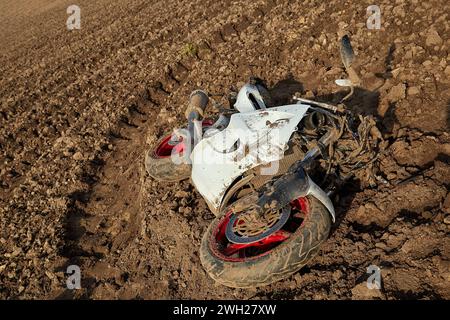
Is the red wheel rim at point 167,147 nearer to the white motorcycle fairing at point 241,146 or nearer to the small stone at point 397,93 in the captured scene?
the white motorcycle fairing at point 241,146

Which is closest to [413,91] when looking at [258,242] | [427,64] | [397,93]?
[397,93]

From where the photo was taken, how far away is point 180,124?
22.4 feet

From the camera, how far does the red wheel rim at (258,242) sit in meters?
4.05

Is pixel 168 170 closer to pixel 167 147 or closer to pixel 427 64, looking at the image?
pixel 167 147

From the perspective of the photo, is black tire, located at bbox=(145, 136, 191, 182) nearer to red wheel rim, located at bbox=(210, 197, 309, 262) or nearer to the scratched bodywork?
the scratched bodywork

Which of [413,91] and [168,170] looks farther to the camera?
[168,170]

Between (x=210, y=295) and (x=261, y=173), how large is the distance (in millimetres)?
1222

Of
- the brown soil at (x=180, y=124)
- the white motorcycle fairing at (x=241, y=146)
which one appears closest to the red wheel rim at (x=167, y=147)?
the brown soil at (x=180, y=124)

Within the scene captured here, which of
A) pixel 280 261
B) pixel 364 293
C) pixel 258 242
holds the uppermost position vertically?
pixel 280 261

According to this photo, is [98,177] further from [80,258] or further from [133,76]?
[133,76]

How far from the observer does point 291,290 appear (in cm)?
404

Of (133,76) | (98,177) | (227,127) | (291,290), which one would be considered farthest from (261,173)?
(133,76)

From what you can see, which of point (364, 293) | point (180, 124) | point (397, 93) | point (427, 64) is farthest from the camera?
point (180, 124)

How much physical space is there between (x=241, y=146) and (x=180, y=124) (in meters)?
2.62
